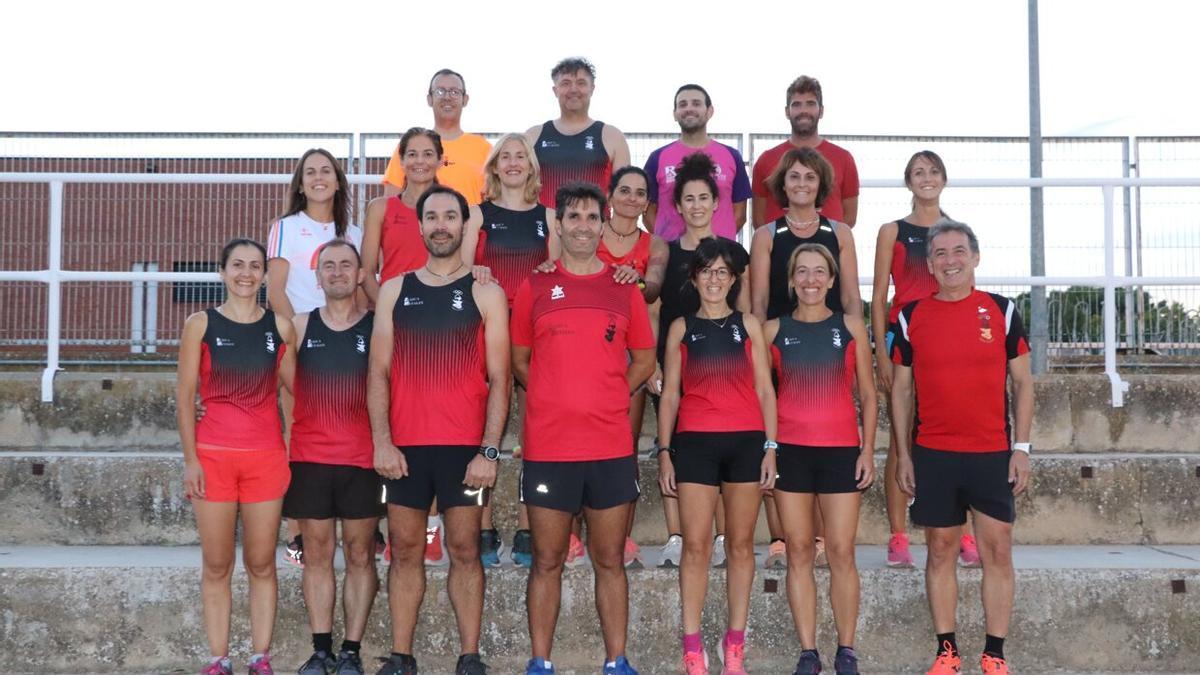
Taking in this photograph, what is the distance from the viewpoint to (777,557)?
5.66 m

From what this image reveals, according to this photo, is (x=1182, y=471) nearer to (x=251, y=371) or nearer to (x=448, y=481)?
(x=448, y=481)

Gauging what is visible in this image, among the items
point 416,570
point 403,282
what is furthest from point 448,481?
point 403,282

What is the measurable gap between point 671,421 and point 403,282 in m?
1.33

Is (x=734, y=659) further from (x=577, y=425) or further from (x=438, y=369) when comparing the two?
(x=438, y=369)

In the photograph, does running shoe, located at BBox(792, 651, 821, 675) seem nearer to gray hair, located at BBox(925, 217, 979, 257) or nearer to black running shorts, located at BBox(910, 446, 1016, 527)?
black running shorts, located at BBox(910, 446, 1016, 527)

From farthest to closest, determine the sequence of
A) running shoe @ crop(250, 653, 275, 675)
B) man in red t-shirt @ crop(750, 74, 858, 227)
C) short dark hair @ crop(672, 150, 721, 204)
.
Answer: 1. man in red t-shirt @ crop(750, 74, 858, 227)
2. short dark hair @ crop(672, 150, 721, 204)
3. running shoe @ crop(250, 653, 275, 675)

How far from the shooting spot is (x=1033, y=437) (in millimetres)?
7102

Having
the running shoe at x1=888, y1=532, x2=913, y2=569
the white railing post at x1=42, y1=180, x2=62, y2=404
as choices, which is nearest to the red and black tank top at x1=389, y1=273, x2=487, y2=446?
the running shoe at x1=888, y1=532, x2=913, y2=569

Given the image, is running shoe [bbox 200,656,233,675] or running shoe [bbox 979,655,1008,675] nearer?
running shoe [bbox 200,656,233,675]

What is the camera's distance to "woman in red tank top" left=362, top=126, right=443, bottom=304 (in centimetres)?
562

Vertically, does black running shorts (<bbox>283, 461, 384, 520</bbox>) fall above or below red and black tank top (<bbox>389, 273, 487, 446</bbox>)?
below

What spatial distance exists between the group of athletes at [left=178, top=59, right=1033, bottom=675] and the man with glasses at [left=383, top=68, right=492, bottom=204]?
0.78 metres

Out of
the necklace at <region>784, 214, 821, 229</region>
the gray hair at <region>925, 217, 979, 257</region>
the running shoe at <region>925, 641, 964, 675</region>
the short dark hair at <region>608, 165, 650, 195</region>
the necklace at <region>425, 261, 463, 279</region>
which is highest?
the short dark hair at <region>608, 165, 650, 195</region>

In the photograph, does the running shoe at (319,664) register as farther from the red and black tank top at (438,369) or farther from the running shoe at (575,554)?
the running shoe at (575,554)
